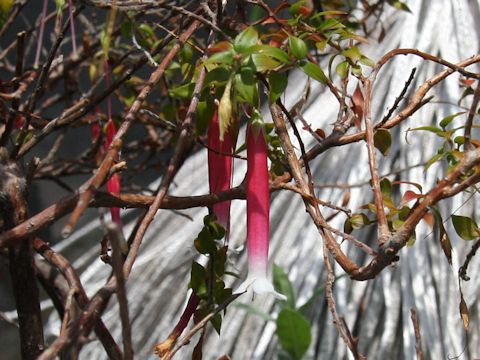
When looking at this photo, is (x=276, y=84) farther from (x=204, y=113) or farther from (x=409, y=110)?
(x=409, y=110)

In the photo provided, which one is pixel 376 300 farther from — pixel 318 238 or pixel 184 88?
pixel 184 88

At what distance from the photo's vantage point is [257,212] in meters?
0.84

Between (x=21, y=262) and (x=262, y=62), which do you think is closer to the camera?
(x=262, y=62)

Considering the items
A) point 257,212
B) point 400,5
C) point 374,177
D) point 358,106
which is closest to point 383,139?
point 358,106

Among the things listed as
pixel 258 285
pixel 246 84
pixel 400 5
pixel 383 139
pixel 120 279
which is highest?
pixel 400 5

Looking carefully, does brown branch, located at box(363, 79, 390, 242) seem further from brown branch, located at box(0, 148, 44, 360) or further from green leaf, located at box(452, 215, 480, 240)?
brown branch, located at box(0, 148, 44, 360)

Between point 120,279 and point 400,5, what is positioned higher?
point 400,5

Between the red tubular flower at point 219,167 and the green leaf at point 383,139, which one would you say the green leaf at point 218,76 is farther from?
the green leaf at point 383,139

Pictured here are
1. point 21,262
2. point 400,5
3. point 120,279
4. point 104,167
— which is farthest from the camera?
point 400,5

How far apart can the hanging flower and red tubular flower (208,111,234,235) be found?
6cm

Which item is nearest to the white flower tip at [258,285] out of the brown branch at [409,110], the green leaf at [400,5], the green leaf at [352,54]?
the brown branch at [409,110]

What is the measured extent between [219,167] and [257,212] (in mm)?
122

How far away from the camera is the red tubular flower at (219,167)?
91 cm

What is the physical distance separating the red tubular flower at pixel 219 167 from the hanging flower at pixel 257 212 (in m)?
0.06
